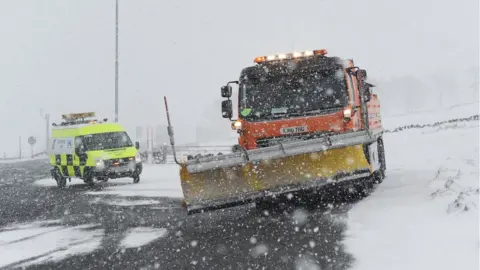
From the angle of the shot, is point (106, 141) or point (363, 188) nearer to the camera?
point (363, 188)

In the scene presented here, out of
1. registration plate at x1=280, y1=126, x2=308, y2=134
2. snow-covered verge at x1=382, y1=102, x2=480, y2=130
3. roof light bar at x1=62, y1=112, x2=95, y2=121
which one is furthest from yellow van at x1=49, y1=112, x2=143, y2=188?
snow-covered verge at x1=382, y1=102, x2=480, y2=130

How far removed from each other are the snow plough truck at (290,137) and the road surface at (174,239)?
0.61 metres

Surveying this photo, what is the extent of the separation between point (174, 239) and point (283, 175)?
201 cm

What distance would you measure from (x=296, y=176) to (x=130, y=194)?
735 centimetres

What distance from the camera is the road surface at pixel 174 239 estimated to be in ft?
20.7

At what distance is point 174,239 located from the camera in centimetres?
794

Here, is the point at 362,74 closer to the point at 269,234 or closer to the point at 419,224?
the point at 419,224

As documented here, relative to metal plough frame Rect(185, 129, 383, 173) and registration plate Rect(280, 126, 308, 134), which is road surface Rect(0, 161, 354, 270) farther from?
registration plate Rect(280, 126, 308, 134)

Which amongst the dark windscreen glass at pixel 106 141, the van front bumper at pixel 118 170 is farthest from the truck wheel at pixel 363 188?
the dark windscreen glass at pixel 106 141

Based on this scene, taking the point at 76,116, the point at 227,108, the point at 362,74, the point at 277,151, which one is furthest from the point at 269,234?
the point at 76,116

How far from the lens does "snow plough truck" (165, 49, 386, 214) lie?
Result: 8.44 meters

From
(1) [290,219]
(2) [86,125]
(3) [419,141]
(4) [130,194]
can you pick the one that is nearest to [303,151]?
(1) [290,219]

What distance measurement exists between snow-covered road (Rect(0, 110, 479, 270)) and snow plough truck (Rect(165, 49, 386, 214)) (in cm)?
58

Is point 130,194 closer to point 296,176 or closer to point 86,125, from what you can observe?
point 86,125
